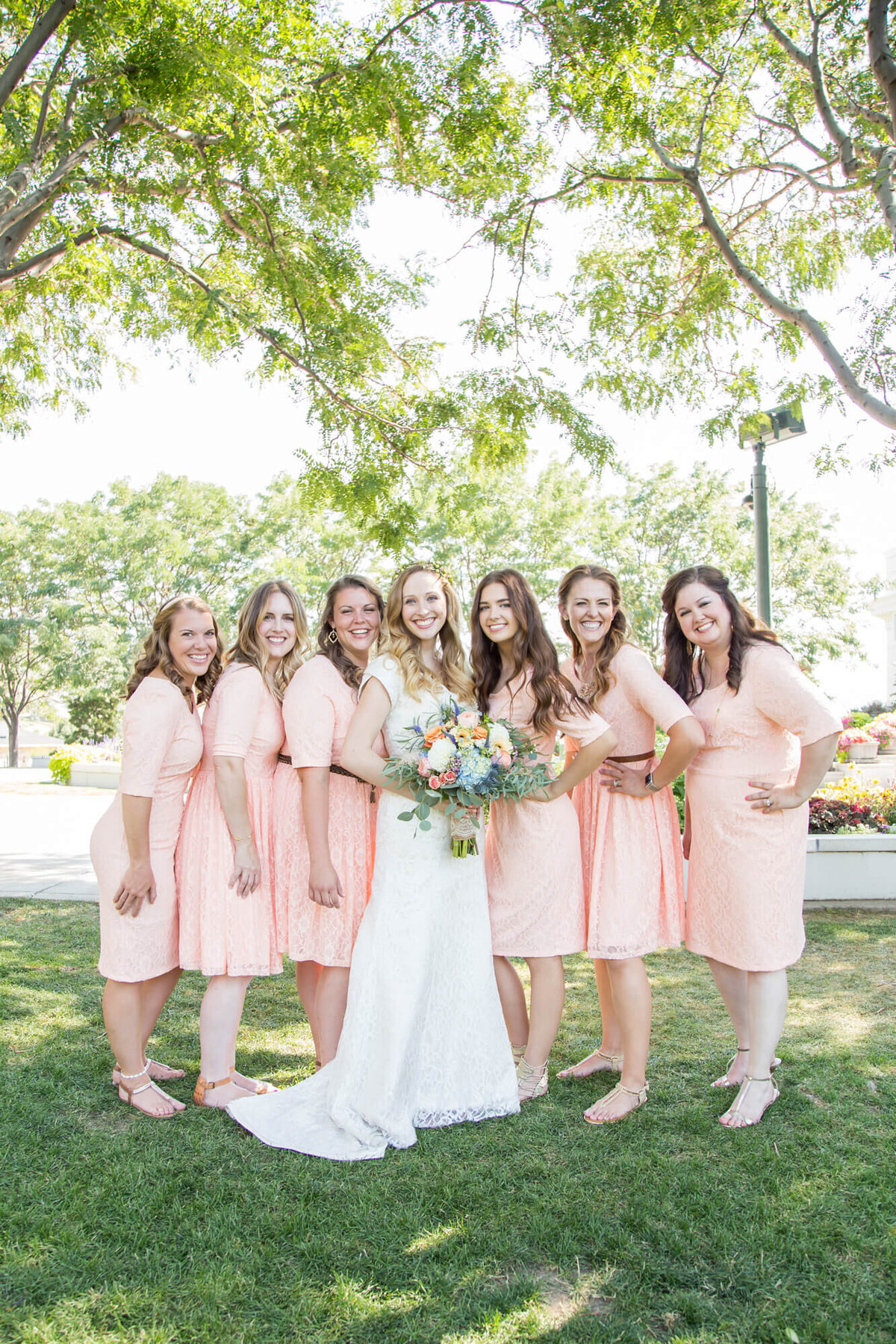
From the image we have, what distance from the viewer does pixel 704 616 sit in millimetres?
4324

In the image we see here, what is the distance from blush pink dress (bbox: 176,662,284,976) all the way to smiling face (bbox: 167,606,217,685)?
15cm

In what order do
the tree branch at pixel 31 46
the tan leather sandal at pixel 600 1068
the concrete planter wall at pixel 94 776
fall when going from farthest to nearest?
the concrete planter wall at pixel 94 776
the tree branch at pixel 31 46
the tan leather sandal at pixel 600 1068

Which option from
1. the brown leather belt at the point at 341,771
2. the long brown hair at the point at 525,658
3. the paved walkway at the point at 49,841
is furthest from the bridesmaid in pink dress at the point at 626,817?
the paved walkway at the point at 49,841

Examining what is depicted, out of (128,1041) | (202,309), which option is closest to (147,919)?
(128,1041)

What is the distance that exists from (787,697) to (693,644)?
0.66 meters

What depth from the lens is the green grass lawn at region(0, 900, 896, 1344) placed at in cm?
267

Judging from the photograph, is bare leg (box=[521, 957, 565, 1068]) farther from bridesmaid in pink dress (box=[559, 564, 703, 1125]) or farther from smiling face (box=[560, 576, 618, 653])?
smiling face (box=[560, 576, 618, 653])

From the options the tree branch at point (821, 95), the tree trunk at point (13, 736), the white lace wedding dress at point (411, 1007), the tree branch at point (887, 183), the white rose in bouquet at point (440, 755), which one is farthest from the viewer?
the tree trunk at point (13, 736)

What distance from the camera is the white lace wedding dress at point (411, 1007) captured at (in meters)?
3.96

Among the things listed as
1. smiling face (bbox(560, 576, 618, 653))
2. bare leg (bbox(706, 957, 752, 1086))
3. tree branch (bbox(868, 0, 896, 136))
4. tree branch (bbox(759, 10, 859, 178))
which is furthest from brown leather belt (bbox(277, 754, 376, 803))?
tree branch (bbox(759, 10, 859, 178))

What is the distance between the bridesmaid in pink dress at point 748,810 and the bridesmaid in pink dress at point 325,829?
5.25ft

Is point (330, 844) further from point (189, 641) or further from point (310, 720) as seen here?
point (189, 641)

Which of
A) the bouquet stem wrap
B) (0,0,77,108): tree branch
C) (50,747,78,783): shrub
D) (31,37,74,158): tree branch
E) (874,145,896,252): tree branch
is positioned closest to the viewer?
the bouquet stem wrap

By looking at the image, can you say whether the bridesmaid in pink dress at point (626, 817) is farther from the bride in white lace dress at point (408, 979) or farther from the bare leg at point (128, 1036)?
the bare leg at point (128, 1036)
